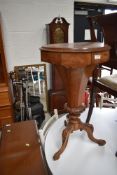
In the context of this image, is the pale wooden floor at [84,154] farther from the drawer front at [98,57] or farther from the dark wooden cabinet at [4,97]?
the dark wooden cabinet at [4,97]

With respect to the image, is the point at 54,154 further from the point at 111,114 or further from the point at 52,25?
the point at 52,25

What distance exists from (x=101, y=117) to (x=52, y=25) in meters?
1.94

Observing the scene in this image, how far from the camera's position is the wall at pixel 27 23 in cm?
318

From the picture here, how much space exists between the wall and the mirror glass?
0.12 meters

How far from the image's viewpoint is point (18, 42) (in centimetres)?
336

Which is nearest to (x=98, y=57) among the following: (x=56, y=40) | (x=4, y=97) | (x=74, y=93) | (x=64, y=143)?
(x=74, y=93)

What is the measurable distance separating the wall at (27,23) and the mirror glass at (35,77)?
0.40 ft

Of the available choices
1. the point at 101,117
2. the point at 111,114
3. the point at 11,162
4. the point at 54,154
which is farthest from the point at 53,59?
the point at 111,114

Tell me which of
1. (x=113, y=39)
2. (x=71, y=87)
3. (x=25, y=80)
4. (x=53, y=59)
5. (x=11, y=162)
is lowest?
(x=11, y=162)

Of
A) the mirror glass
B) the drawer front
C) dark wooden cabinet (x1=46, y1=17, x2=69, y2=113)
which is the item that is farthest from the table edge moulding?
the mirror glass

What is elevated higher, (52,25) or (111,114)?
(52,25)

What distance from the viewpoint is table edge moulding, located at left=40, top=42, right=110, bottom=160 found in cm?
118

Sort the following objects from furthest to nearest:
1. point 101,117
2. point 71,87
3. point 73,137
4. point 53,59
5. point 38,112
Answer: point 38,112, point 101,117, point 73,137, point 71,87, point 53,59

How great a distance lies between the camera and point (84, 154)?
1.54m
